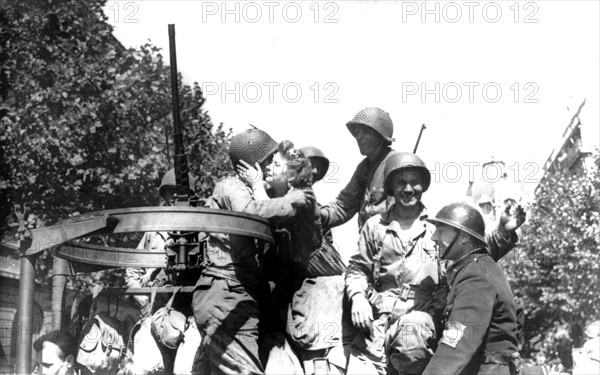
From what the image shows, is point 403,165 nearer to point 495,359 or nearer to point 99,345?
point 495,359

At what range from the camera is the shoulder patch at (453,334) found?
581 cm

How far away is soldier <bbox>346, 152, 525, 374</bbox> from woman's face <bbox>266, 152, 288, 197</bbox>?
2.53 feet

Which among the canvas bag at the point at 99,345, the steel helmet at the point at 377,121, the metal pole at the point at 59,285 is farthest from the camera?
the metal pole at the point at 59,285

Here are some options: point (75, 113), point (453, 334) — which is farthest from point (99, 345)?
point (75, 113)

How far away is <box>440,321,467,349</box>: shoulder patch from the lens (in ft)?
19.1

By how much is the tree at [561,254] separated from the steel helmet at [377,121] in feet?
61.7

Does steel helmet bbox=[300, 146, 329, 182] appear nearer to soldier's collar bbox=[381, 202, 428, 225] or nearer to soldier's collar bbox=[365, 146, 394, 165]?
soldier's collar bbox=[365, 146, 394, 165]

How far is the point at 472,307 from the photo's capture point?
19.5 feet

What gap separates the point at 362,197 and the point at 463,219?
1375 mm

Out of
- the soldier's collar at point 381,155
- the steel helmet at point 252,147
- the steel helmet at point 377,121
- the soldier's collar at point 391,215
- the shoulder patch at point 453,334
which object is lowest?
the shoulder patch at point 453,334

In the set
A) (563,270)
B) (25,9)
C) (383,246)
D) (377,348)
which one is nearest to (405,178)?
(383,246)

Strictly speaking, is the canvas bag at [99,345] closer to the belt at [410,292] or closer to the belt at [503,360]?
the belt at [410,292]

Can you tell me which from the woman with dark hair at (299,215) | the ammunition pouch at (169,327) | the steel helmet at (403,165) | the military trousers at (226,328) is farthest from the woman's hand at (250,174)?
the ammunition pouch at (169,327)

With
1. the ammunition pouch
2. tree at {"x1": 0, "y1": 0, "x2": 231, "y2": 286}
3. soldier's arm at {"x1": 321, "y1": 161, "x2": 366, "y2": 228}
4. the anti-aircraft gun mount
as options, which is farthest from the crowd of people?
tree at {"x1": 0, "y1": 0, "x2": 231, "y2": 286}
